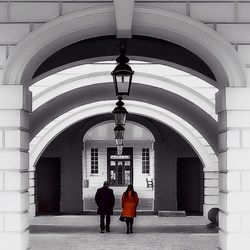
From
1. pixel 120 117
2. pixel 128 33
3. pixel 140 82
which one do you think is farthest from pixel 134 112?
pixel 128 33

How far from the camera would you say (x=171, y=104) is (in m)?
16.3

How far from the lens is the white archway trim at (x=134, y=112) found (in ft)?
60.2

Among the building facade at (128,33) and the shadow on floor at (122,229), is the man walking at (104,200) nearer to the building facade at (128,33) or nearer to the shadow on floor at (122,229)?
the shadow on floor at (122,229)

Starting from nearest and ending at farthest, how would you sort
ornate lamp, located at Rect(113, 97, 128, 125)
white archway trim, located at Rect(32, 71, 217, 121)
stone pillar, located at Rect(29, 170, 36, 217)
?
ornate lamp, located at Rect(113, 97, 128, 125), white archway trim, located at Rect(32, 71, 217, 121), stone pillar, located at Rect(29, 170, 36, 217)

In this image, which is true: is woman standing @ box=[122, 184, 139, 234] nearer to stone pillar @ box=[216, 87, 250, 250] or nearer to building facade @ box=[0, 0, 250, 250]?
building facade @ box=[0, 0, 250, 250]

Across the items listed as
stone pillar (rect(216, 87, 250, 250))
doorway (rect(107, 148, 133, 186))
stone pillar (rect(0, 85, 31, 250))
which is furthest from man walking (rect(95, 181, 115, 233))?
doorway (rect(107, 148, 133, 186))

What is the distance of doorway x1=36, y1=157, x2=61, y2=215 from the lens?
23.2 metres

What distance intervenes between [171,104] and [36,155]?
497cm

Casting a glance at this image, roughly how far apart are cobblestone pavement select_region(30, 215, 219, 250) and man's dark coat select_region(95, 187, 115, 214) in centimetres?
64

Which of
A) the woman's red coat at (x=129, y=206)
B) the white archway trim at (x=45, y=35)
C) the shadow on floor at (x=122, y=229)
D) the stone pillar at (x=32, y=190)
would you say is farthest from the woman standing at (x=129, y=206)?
the white archway trim at (x=45, y=35)

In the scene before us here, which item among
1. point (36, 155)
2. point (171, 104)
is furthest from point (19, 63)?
point (36, 155)

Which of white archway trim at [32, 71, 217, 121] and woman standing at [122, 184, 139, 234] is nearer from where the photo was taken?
white archway trim at [32, 71, 217, 121]

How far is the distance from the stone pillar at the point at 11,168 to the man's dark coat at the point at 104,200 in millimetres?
7634

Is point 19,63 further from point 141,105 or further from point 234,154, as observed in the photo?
point 141,105
